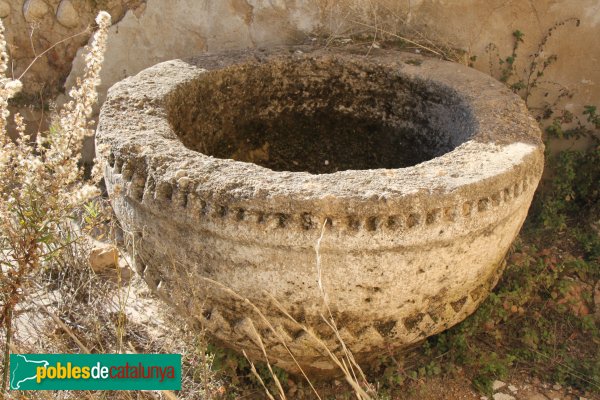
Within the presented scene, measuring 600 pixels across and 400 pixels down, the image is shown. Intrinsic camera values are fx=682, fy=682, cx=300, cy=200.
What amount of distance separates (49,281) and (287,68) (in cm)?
143

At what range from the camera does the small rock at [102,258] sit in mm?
3164

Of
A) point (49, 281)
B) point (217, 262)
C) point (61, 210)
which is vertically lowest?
point (49, 281)

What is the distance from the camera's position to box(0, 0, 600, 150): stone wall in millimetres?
3287

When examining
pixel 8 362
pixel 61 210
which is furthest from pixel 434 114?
pixel 8 362

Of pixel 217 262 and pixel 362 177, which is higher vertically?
pixel 362 177

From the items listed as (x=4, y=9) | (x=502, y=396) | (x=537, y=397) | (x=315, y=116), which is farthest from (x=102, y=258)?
(x=537, y=397)

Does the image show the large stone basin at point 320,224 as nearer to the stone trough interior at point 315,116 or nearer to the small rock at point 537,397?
the stone trough interior at point 315,116

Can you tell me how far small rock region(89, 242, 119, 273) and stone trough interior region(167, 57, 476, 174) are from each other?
649mm

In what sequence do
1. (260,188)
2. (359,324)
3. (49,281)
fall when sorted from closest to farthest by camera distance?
(260,188) < (359,324) < (49,281)

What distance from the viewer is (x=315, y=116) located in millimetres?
3379

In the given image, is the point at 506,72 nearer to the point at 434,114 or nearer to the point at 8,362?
the point at 434,114

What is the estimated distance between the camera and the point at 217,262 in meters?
2.14

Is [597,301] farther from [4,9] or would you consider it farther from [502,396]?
[4,9]

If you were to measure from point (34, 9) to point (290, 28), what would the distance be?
4.93 ft
